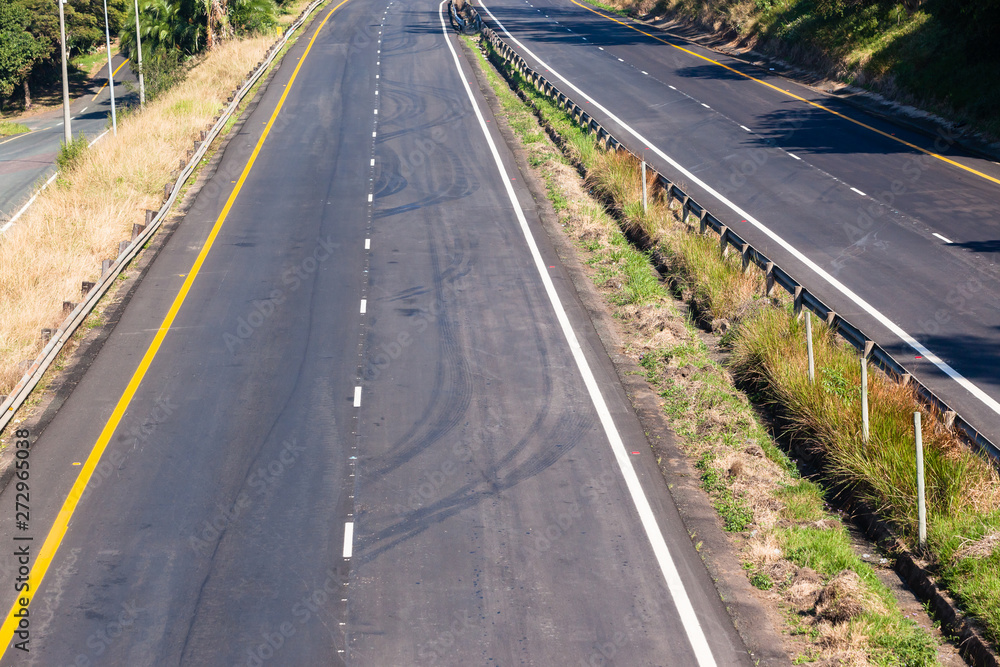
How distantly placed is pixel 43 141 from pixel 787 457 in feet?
198

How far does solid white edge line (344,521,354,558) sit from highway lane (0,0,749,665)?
0.02m

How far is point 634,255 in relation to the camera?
20594 millimetres

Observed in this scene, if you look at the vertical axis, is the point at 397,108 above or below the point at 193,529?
above

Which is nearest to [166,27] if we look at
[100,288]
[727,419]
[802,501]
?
[100,288]

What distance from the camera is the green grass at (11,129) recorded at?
64500 millimetres

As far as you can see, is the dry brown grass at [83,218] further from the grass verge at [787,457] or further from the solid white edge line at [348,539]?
the grass verge at [787,457]

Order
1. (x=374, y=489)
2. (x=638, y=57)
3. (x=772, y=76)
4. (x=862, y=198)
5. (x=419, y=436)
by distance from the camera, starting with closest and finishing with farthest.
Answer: (x=374, y=489) → (x=419, y=436) → (x=862, y=198) → (x=772, y=76) → (x=638, y=57)

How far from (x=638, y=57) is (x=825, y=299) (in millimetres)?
33507

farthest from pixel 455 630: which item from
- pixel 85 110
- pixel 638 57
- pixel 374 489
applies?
pixel 85 110

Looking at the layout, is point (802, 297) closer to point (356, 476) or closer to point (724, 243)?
point (724, 243)

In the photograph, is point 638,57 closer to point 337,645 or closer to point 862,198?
point 862,198

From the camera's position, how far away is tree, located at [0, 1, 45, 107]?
68688 mm

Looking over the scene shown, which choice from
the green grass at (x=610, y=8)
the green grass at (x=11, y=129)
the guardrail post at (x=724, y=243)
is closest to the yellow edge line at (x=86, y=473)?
the guardrail post at (x=724, y=243)

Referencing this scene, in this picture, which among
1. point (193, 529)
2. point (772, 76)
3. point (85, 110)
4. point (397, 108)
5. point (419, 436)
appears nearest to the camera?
point (193, 529)
